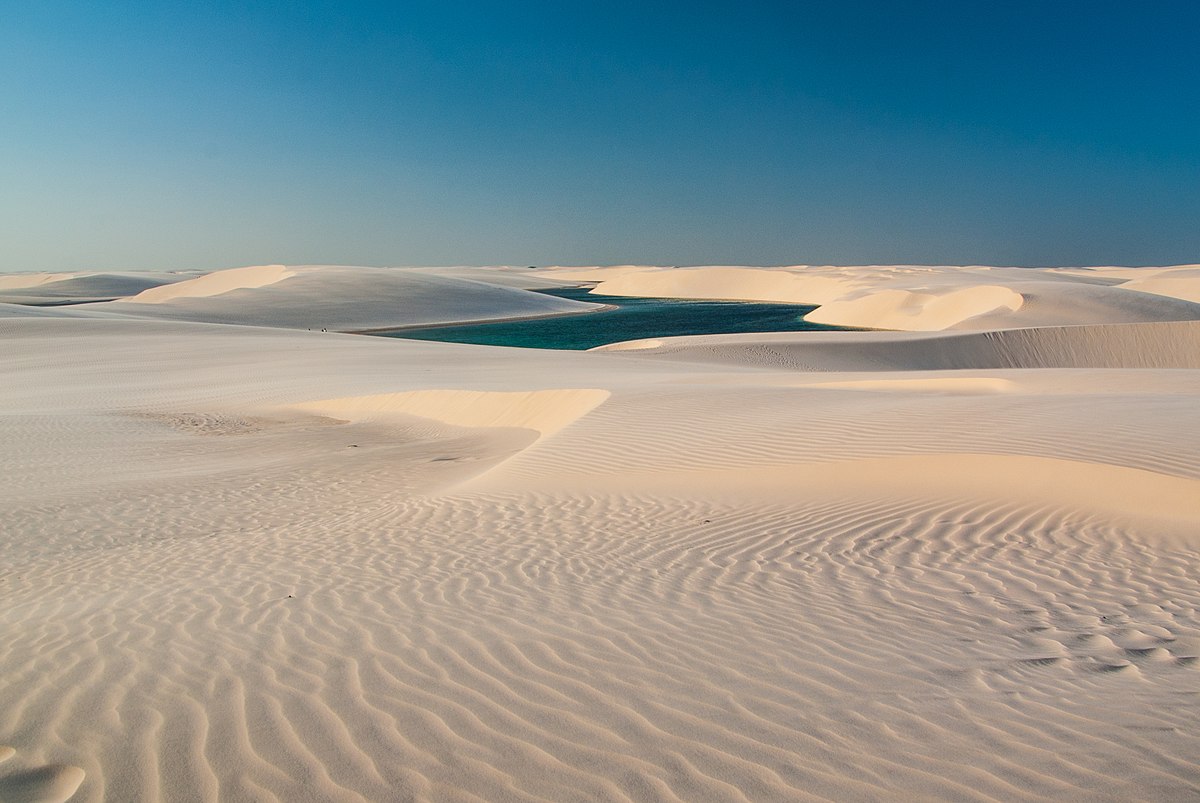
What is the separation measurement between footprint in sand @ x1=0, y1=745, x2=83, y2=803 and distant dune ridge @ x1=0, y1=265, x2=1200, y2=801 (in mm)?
14

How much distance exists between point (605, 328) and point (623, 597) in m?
43.7

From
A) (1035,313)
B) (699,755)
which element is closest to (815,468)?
(699,755)

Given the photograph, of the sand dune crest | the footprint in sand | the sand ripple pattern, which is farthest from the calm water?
the footprint in sand

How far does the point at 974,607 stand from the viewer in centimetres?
480

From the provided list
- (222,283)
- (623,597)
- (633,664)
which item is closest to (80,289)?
(222,283)

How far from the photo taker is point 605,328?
4841cm

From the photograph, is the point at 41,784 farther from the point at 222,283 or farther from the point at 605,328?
the point at 222,283

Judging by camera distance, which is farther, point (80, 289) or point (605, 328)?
point (80, 289)

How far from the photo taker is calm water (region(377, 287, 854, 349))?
41.9 m

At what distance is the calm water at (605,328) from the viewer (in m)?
41.9

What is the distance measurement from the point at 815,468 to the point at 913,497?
1.27 meters

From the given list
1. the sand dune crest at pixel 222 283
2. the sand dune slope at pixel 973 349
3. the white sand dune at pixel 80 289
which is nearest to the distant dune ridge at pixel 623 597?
the sand dune slope at pixel 973 349

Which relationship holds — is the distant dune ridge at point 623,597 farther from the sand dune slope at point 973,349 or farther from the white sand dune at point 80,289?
the white sand dune at point 80,289

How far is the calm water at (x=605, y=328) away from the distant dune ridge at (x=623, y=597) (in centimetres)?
2654
